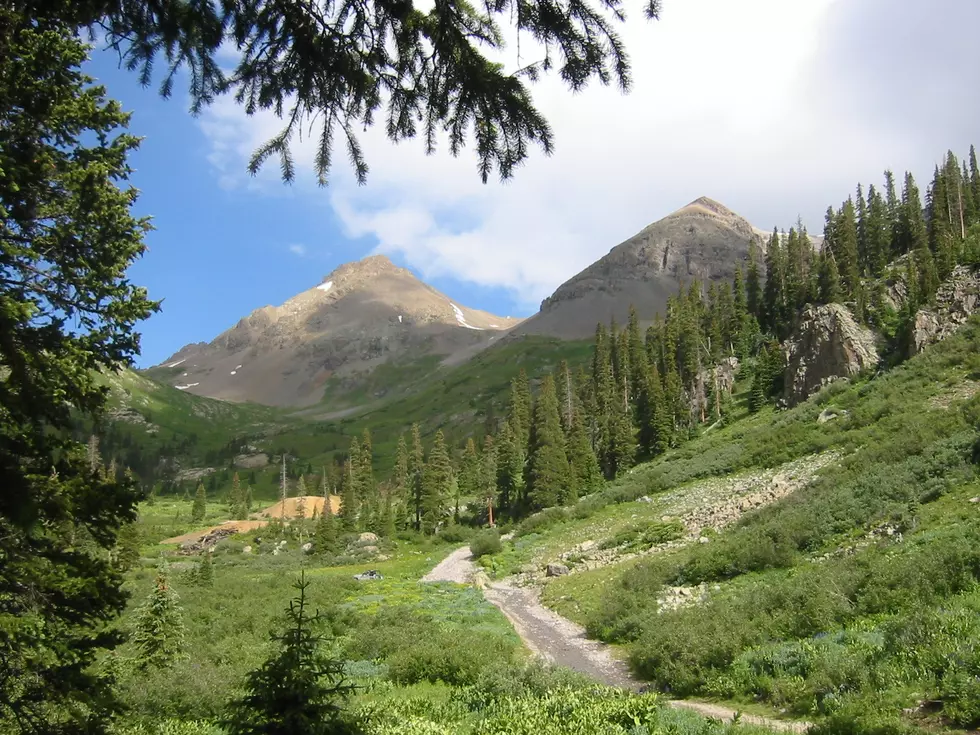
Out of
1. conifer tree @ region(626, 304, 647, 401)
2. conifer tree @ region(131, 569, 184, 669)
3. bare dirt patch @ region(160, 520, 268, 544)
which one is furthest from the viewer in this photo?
conifer tree @ region(626, 304, 647, 401)

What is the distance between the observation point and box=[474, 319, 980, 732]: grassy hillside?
899cm

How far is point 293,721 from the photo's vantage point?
5336 mm

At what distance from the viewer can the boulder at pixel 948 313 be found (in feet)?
142

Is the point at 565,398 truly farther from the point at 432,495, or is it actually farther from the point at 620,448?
the point at 432,495

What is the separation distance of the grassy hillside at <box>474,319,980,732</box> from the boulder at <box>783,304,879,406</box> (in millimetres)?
10815

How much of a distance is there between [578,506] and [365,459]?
4763 cm

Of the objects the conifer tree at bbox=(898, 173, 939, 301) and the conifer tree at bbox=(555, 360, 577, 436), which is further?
the conifer tree at bbox=(555, 360, 577, 436)

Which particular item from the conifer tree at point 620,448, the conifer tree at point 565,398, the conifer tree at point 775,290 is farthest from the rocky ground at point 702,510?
the conifer tree at point 775,290

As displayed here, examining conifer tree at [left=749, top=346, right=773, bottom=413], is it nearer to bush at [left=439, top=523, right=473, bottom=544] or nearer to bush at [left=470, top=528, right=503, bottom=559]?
bush at [left=439, top=523, right=473, bottom=544]

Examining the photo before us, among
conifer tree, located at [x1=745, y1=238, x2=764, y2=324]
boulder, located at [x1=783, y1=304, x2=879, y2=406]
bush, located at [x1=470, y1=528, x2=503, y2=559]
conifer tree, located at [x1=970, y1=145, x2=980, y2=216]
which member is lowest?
bush, located at [x1=470, y1=528, x2=503, y2=559]

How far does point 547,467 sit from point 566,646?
133ft

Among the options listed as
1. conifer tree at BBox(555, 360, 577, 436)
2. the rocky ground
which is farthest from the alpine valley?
conifer tree at BBox(555, 360, 577, 436)

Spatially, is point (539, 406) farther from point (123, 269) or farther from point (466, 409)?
point (466, 409)

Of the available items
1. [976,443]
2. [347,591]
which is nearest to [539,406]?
[347,591]
